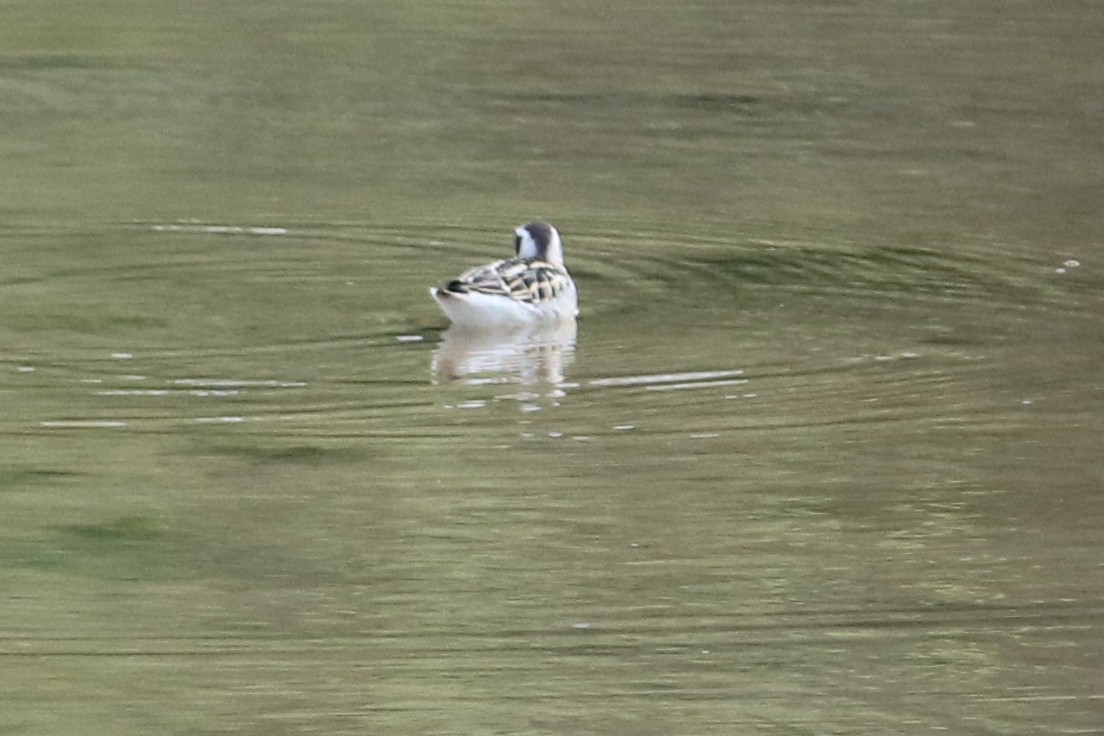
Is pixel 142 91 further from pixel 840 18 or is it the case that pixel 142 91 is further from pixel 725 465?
pixel 725 465

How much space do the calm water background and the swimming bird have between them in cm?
17

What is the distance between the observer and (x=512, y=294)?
9.87 metres

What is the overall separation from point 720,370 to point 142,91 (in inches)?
289

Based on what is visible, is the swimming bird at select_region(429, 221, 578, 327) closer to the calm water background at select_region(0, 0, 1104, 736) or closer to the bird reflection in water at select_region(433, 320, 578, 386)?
the bird reflection in water at select_region(433, 320, 578, 386)

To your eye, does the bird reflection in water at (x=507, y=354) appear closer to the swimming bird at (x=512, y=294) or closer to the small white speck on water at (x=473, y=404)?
the swimming bird at (x=512, y=294)

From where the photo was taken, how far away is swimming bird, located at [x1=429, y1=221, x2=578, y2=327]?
9.69m

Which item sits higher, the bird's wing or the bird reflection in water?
the bird's wing

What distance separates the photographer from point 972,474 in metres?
7.55

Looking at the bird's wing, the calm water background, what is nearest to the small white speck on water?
the calm water background

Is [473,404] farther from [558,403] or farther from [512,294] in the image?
[512,294]

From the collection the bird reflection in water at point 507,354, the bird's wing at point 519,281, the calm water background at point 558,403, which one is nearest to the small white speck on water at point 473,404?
the calm water background at point 558,403

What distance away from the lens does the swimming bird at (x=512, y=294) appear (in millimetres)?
9688

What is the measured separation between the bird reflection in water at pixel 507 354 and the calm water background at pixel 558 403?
0.04m

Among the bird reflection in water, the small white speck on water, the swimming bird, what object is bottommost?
the bird reflection in water
